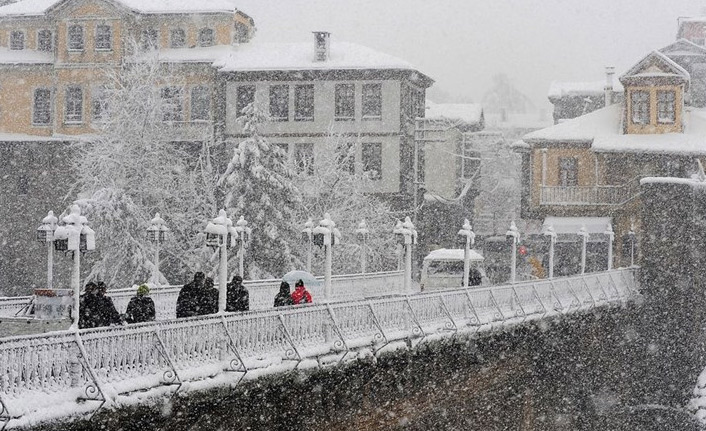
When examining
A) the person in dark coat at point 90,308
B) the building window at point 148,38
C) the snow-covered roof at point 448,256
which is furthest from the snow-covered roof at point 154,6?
the person in dark coat at point 90,308

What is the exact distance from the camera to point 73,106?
175 ft

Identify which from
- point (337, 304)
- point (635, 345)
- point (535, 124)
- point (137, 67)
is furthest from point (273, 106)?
point (535, 124)

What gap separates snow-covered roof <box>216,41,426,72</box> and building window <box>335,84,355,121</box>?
95 centimetres

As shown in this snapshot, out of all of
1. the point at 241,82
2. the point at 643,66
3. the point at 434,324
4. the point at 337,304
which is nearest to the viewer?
the point at 337,304

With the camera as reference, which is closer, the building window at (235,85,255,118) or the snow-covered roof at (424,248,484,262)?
the snow-covered roof at (424,248,484,262)

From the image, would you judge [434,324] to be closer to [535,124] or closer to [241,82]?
[241,82]

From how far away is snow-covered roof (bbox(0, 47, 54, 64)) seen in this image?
53656 mm

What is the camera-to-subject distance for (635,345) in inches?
1603

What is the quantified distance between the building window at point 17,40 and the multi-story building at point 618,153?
2333 cm

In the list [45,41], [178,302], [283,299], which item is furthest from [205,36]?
[178,302]

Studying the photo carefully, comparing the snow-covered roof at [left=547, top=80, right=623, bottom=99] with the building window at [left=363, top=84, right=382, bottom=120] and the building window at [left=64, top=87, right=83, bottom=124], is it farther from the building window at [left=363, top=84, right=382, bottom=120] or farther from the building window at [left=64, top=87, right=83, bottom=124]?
the building window at [left=64, top=87, right=83, bottom=124]

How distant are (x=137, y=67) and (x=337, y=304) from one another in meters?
31.8

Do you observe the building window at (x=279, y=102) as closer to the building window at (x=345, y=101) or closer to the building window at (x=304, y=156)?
the building window at (x=304, y=156)

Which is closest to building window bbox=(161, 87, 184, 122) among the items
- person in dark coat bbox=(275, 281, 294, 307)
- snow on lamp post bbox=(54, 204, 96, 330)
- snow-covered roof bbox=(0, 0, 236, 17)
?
snow-covered roof bbox=(0, 0, 236, 17)
